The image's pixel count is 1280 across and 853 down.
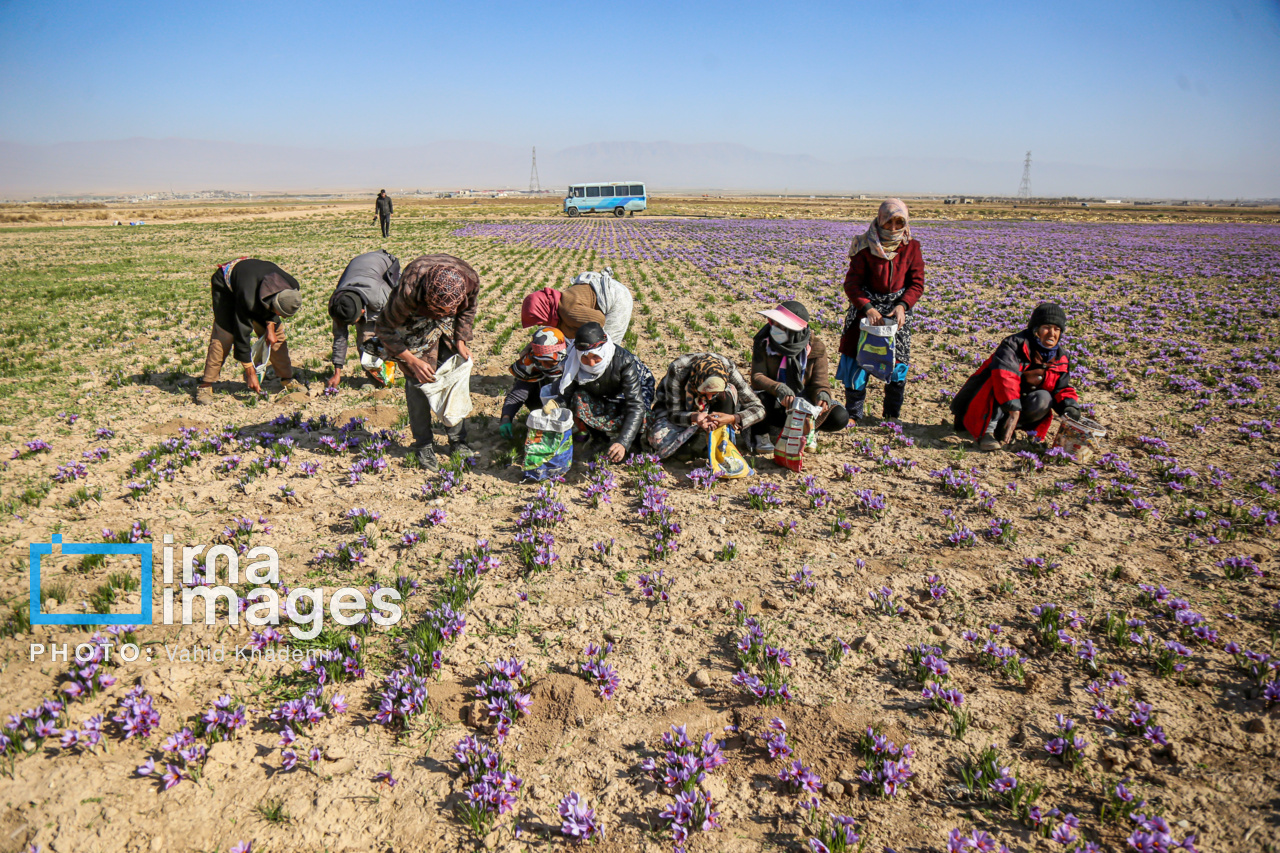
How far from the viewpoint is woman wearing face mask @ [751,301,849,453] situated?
647 cm

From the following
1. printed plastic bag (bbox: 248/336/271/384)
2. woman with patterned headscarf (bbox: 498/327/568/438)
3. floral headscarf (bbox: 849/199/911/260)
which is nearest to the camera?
woman with patterned headscarf (bbox: 498/327/568/438)

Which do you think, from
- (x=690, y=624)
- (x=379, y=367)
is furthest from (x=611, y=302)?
(x=690, y=624)

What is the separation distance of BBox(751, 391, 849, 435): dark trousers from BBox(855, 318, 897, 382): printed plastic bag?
2.50ft

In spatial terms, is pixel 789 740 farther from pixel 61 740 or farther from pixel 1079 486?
pixel 1079 486

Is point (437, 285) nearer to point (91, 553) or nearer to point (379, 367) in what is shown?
point (91, 553)

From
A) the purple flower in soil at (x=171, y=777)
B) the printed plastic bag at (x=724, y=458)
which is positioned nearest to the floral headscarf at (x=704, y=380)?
the printed plastic bag at (x=724, y=458)

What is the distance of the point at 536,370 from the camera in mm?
6617

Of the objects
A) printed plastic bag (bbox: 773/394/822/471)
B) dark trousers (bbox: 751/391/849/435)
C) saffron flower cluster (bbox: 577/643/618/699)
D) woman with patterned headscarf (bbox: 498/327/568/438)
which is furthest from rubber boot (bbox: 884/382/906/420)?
saffron flower cluster (bbox: 577/643/618/699)

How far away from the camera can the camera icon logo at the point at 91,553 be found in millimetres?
4145

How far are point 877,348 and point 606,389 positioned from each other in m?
3.29

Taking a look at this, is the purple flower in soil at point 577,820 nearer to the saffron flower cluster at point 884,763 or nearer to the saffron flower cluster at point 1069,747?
the saffron flower cluster at point 884,763

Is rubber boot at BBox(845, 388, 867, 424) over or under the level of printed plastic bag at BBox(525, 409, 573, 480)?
over

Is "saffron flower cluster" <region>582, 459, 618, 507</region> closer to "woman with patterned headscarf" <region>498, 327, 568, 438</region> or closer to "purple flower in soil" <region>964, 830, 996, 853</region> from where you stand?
"woman with patterned headscarf" <region>498, 327, 568, 438</region>

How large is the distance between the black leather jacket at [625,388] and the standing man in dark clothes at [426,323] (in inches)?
54.6
